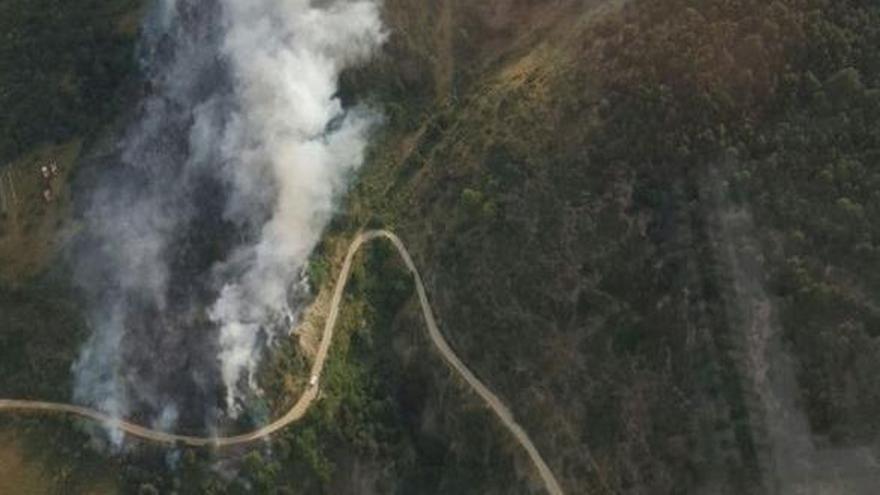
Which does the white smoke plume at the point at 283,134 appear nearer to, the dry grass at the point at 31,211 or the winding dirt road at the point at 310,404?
the winding dirt road at the point at 310,404

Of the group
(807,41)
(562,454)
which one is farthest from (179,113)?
(807,41)

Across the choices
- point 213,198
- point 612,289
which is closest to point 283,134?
point 213,198

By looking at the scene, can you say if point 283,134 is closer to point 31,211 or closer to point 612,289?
point 31,211

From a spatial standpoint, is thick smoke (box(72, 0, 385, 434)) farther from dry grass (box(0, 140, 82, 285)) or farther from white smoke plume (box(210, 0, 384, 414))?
dry grass (box(0, 140, 82, 285))

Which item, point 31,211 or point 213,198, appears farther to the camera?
point 31,211

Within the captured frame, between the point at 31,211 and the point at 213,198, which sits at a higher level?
the point at 31,211

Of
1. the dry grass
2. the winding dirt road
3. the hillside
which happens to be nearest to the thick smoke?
the winding dirt road

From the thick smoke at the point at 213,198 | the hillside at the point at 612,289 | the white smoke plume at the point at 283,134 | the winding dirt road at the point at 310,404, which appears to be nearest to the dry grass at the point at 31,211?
the hillside at the point at 612,289
